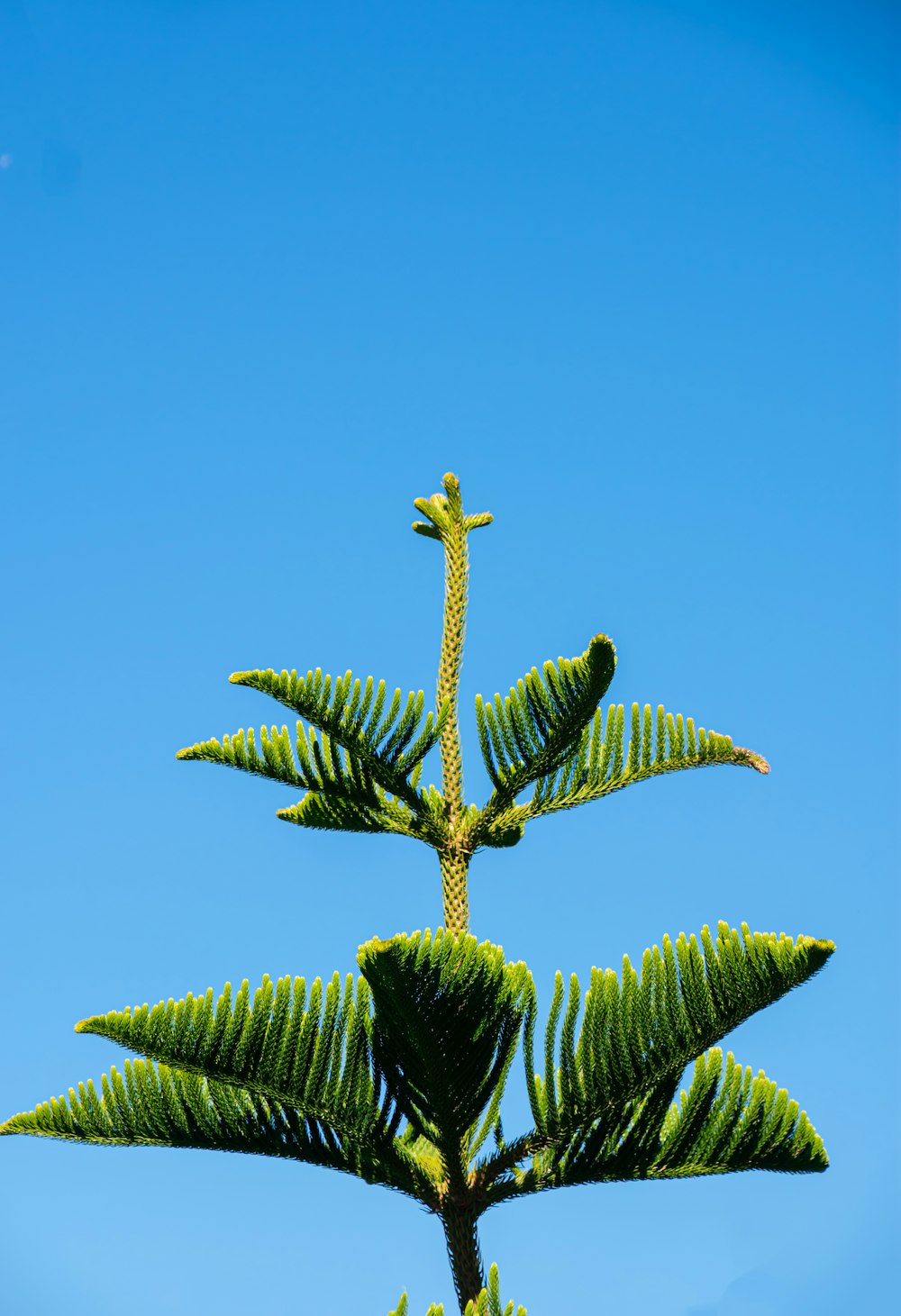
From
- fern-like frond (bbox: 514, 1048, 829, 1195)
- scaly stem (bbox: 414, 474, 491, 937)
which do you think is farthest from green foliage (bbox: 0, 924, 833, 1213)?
scaly stem (bbox: 414, 474, 491, 937)

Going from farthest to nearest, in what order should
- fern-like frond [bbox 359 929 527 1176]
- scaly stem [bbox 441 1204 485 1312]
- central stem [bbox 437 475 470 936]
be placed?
central stem [bbox 437 475 470 936]
scaly stem [bbox 441 1204 485 1312]
fern-like frond [bbox 359 929 527 1176]

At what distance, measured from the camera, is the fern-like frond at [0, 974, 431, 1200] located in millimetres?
3412

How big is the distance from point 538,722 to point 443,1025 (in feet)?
3.29

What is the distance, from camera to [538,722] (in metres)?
3.92

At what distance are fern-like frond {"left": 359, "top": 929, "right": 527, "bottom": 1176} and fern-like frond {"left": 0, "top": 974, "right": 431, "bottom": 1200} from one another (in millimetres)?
82

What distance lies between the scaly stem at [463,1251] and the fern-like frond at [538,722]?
1100mm

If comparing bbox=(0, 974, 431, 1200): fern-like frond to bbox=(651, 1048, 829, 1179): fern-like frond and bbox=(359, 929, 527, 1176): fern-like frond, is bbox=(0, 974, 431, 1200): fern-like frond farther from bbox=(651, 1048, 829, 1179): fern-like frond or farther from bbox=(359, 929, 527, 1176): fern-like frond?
bbox=(651, 1048, 829, 1179): fern-like frond

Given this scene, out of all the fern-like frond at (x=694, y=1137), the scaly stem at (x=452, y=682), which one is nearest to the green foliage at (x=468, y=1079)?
the fern-like frond at (x=694, y=1137)

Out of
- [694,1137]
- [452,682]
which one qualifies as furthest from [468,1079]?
[452,682]

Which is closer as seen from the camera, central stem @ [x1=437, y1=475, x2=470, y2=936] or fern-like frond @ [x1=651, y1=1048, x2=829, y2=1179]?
fern-like frond @ [x1=651, y1=1048, x2=829, y2=1179]

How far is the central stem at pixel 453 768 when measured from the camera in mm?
3977

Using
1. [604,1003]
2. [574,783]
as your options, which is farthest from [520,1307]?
[574,783]

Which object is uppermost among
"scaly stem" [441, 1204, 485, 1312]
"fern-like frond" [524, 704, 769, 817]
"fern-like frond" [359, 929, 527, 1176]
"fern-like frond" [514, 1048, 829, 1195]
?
"fern-like frond" [524, 704, 769, 817]

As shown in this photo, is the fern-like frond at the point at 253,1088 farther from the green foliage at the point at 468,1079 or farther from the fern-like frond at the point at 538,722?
the fern-like frond at the point at 538,722
